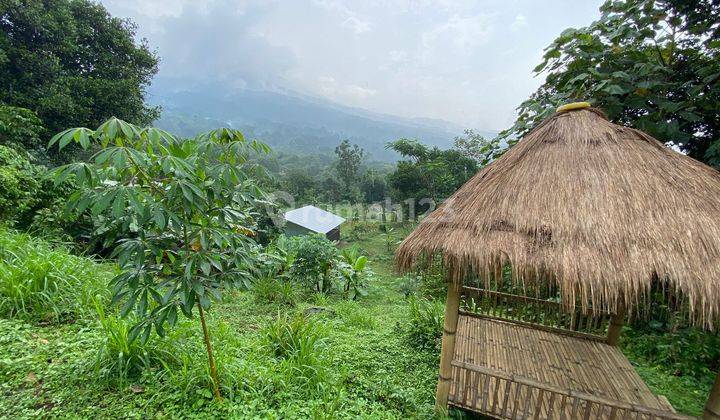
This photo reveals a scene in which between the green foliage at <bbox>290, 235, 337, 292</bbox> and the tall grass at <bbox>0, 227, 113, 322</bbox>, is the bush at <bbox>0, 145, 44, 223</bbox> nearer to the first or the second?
the tall grass at <bbox>0, 227, 113, 322</bbox>

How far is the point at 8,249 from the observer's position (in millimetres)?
3807

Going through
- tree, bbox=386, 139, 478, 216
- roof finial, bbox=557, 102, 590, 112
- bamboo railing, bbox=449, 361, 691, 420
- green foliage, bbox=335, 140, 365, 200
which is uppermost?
green foliage, bbox=335, 140, 365, 200

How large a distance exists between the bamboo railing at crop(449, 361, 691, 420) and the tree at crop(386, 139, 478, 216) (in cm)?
1851

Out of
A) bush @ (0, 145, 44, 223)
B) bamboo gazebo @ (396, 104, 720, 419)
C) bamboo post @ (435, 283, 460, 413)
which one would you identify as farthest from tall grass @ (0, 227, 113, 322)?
bamboo post @ (435, 283, 460, 413)

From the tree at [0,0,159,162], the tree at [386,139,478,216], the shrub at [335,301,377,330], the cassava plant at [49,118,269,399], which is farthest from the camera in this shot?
the tree at [386,139,478,216]

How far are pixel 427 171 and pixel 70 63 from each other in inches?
730

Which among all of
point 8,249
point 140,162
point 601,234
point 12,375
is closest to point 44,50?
point 8,249

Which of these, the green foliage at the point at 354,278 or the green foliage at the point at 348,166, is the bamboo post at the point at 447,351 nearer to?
the green foliage at the point at 354,278

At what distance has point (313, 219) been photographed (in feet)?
67.5

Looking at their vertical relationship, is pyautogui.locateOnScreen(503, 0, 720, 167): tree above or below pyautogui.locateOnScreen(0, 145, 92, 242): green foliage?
above

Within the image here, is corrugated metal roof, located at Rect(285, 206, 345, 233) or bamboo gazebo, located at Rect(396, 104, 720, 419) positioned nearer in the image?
bamboo gazebo, located at Rect(396, 104, 720, 419)

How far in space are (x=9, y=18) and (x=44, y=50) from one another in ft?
3.65

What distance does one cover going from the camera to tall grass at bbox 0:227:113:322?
3.16m

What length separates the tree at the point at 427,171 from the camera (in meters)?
21.2
